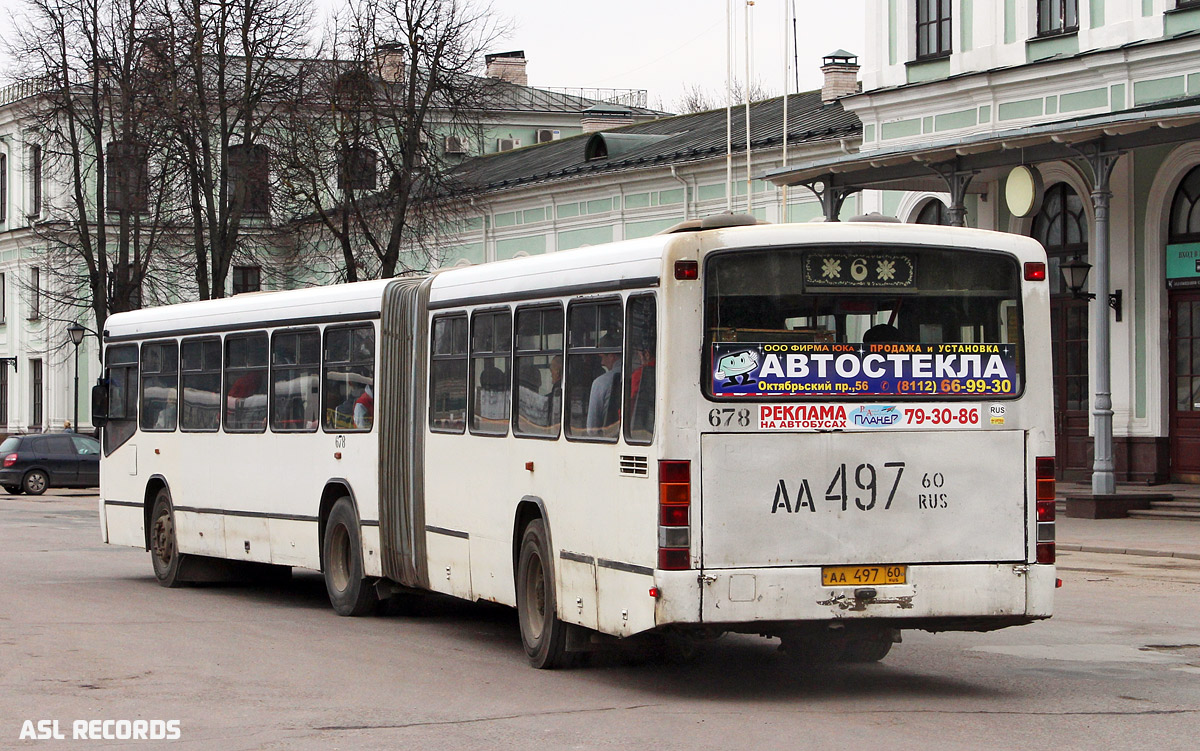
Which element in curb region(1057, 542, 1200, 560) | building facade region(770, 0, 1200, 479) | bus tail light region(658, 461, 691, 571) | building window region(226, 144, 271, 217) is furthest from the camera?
building window region(226, 144, 271, 217)

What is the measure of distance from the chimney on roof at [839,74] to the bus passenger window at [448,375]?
29.4 m

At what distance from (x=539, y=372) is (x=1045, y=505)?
10.7ft

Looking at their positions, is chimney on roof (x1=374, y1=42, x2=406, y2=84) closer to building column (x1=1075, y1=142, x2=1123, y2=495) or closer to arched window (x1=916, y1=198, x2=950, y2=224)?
arched window (x1=916, y1=198, x2=950, y2=224)

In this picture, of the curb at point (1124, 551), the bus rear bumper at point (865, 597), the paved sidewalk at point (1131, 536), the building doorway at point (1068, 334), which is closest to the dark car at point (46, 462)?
the building doorway at point (1068, 334)

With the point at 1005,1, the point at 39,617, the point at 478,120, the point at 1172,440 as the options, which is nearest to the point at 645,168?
the point at 478,120

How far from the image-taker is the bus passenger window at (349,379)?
14.9 metres

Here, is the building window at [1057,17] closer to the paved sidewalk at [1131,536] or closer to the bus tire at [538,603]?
the paved sidewalk at [1131,536]

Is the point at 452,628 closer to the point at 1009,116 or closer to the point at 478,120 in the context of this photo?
the point at 1009,116

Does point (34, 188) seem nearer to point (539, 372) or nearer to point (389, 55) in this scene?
point (389, 55)

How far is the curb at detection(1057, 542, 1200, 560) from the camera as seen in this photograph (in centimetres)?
1997

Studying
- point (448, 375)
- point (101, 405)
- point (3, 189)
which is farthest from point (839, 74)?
point (3, 189)

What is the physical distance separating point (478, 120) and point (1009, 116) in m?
15.2

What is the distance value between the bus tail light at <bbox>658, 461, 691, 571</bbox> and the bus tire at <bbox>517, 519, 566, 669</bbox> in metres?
1.57

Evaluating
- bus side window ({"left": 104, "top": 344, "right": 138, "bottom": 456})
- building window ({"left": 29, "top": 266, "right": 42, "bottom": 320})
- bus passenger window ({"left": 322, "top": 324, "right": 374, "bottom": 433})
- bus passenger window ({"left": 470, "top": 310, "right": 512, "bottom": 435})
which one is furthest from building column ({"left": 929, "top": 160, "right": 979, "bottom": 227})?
building window ({"left": 29, "top": 266, "right": 42, "bottom": 320})
